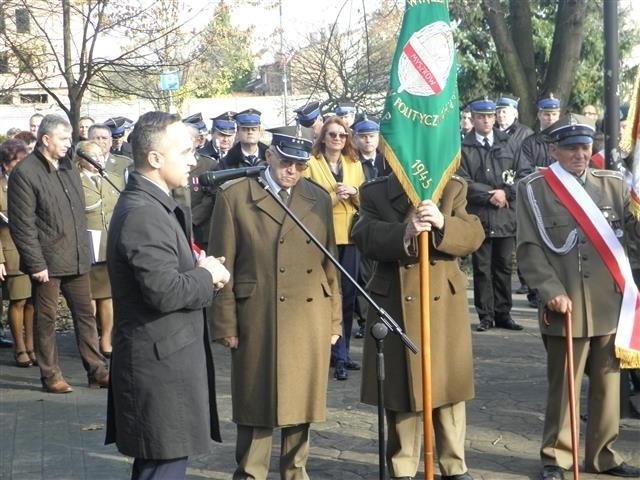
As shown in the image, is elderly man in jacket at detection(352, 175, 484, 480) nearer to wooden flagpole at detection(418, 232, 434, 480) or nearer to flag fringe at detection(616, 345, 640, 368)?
wooden flagpole at detection(418, 232, 434, 480)

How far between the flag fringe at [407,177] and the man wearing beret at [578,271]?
0.65 metres

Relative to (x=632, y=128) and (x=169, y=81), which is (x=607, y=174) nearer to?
(x=632, y=128)

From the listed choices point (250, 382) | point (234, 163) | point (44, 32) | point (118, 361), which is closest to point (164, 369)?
point (118, 361)

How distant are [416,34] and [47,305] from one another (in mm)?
4500

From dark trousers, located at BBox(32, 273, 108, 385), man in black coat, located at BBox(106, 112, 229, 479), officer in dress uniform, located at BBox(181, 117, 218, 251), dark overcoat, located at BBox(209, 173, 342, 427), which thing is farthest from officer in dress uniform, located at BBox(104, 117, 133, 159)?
man in black coat, located at BBox(106, 112, 229, 479)

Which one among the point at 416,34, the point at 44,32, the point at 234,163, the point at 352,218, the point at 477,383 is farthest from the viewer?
the point at 44,32

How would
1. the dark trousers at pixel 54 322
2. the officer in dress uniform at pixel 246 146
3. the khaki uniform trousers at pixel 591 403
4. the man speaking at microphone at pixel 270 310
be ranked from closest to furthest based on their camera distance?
the man speaking at microphone at pixel 270 310, the khaki uniform trousers at pixel 591 403, the dark trousers at pixel 54 322, the officer in dress uniform at pixel 246 146

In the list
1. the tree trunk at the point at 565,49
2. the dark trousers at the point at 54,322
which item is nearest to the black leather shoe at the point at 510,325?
the dark trousers at the point at 54,322

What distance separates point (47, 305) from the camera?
30.3ft

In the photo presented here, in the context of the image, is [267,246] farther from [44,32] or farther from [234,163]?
[44,32]

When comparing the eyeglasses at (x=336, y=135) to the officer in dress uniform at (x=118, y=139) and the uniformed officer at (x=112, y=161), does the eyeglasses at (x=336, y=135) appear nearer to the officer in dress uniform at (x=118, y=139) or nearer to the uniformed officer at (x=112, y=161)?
the uniformed officer at (x=112, y=161)

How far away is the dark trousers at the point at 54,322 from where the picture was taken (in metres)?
9.23

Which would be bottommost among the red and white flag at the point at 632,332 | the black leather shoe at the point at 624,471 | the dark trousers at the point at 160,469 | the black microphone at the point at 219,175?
the black leather shoe at the point at 624,471

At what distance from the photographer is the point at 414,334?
6.36 m
